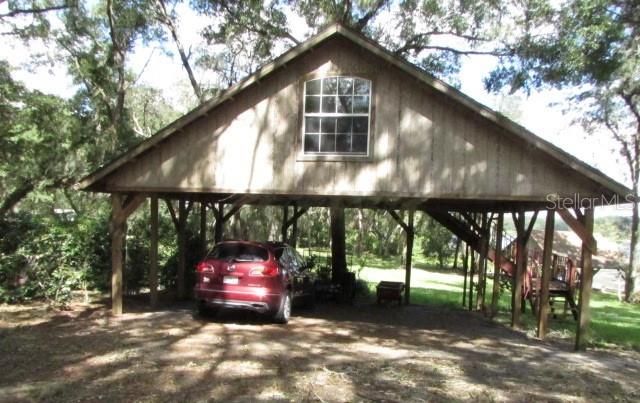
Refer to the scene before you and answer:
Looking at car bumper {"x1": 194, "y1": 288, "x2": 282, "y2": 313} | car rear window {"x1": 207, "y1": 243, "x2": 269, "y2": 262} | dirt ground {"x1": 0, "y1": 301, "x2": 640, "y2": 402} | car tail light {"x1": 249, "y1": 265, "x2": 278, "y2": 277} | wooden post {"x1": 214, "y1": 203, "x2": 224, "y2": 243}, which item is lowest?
dirt ground {"x1": 0, "y1": 301, "x2": 640, "y2": 402}

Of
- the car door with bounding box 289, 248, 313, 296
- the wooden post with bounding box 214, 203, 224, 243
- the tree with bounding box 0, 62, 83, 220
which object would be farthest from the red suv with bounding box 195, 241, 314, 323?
the tree with bounding box 0, 62, 83, 220

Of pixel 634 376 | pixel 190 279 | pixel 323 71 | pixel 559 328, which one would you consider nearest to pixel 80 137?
pixel 190 279

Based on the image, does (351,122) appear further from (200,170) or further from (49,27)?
(49,27)

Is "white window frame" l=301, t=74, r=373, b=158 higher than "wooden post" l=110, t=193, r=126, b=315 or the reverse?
higher

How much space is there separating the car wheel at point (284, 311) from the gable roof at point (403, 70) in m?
4.31

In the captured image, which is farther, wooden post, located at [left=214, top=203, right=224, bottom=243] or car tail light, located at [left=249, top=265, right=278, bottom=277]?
wooden post, located at [left=214, top=203, right=224, bottom=243]

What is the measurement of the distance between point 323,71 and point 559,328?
9970 millimetres

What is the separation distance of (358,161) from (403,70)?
1998 millimetres

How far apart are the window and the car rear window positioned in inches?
92.1

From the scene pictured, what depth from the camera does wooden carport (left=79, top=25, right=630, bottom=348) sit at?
1004cm

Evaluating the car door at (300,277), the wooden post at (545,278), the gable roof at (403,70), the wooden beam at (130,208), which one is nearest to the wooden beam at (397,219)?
the car door at (300,277)

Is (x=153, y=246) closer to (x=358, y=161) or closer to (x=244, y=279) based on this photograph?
(x=244, y=279)

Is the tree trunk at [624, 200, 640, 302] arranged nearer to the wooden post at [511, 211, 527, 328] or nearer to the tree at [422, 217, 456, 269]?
the tree at [422, 217, 456, 269]

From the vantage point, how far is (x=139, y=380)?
22.3 feet
